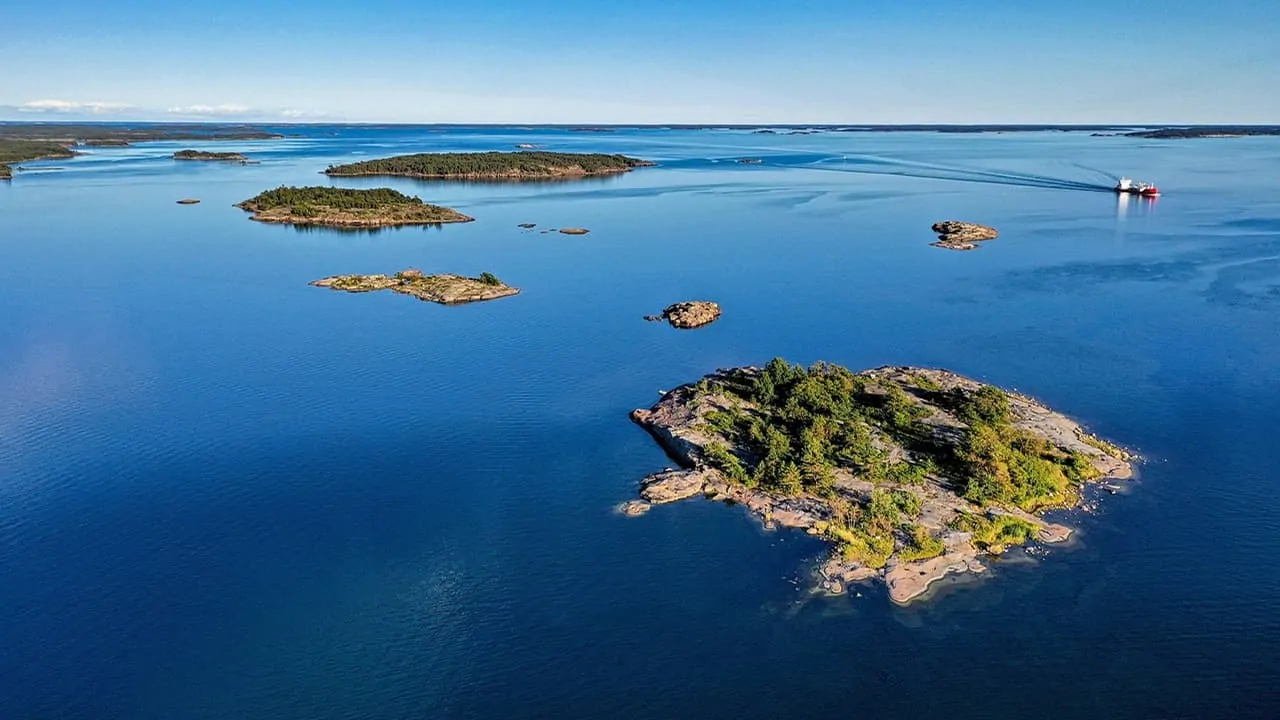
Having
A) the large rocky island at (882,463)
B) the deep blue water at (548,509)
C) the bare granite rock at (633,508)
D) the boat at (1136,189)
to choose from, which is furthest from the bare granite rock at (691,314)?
the boat at (1136,189)

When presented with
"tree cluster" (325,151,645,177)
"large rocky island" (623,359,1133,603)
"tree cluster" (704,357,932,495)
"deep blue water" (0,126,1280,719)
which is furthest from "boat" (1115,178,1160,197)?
"tree cluster" (704,357,932,495)

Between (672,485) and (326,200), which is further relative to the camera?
(326,200)

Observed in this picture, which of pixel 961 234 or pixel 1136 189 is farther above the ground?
pixel 1136 189

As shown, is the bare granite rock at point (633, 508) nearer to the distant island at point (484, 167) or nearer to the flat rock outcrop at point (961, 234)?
the flat rock outcrop at point (961, 234)

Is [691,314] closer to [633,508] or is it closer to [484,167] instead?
[633,508]

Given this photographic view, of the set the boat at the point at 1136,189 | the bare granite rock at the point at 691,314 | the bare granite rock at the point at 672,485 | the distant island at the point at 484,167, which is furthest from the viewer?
the distant island at the point at 484,167

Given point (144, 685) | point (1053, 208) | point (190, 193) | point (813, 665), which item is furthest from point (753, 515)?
point (190, 193)

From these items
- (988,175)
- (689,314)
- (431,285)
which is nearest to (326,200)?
(431,285)

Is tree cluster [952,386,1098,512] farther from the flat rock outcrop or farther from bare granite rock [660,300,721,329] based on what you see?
the flat rock outcrop
